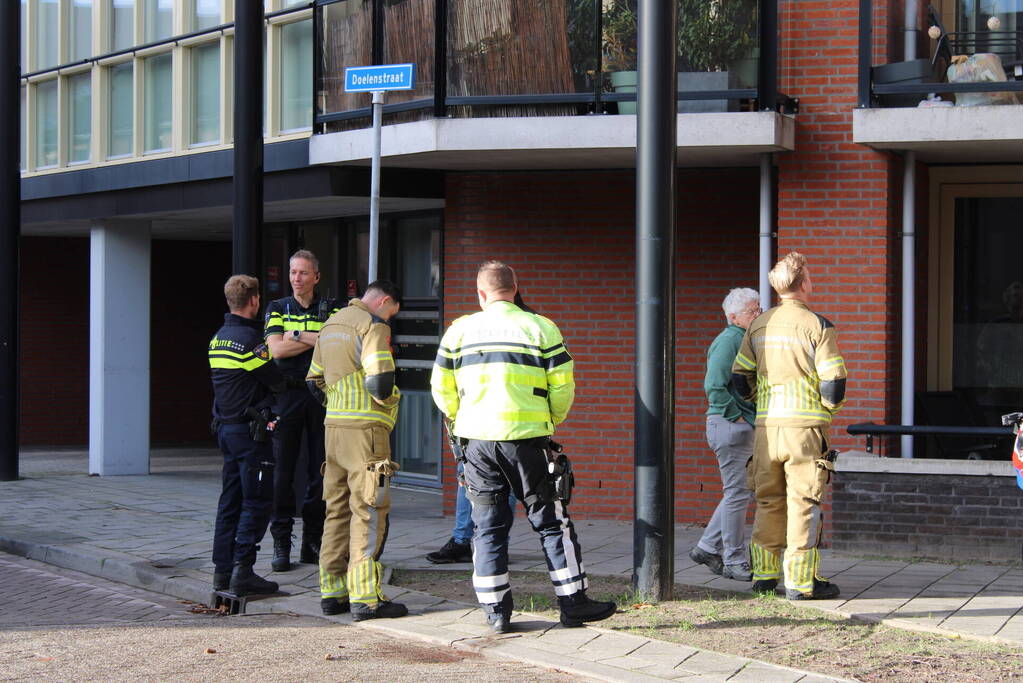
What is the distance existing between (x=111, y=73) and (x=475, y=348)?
32.7 ft

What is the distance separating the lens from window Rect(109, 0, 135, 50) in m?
15.3

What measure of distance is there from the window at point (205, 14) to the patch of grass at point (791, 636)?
807 centimetres

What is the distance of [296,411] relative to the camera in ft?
29.5

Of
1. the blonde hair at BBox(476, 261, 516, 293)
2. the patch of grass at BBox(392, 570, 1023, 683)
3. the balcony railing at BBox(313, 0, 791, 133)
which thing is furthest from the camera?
the balcony railing at BBox(313, 0, 791, 133)

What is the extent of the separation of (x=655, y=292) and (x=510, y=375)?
107 centimetres

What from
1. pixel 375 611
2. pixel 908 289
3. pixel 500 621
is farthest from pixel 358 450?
pixel 908 289

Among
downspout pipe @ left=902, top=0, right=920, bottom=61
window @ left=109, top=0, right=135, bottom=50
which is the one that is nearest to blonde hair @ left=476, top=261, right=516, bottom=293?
downspout pipe @ left=902, top=0, right=920, bottom=61

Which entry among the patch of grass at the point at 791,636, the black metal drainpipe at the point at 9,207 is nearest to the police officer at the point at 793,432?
the patch of grass at the point at 791,636

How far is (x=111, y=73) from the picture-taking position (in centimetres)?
1555

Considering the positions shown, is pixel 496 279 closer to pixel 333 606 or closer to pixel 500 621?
pixel 500 621

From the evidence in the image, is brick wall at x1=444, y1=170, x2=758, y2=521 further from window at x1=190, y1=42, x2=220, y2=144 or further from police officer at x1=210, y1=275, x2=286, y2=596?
police officer at x1=210, y1=275, x2=286, y2=596

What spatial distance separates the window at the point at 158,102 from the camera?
14.6 metres

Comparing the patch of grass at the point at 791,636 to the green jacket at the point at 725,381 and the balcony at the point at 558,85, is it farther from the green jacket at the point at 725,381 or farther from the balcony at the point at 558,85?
the balcony at the point at 558,85

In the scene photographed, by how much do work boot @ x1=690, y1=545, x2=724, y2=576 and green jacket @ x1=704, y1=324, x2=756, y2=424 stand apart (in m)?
0.86
